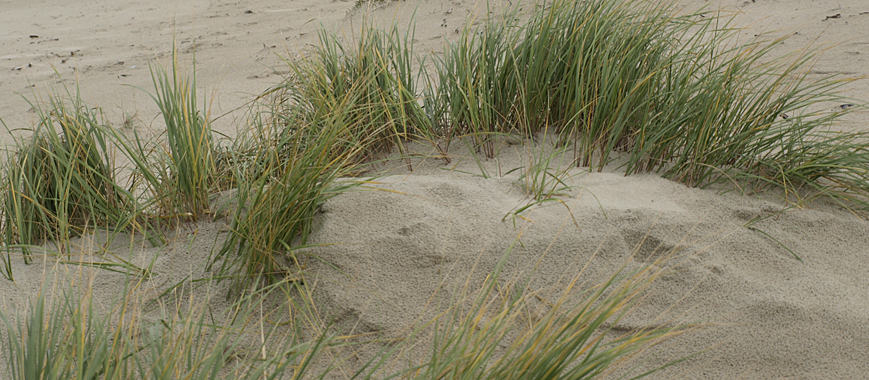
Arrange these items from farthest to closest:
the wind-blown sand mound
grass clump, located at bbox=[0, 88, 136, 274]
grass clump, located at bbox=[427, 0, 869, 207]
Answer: grass clump, located at bbox=[427, 0, 869, 207] → grass clump, located at bbox=[0, 88, 136, 274] → the wind-blown sand mound

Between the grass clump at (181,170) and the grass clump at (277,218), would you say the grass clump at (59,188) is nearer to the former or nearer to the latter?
the grass clump at (181,170)

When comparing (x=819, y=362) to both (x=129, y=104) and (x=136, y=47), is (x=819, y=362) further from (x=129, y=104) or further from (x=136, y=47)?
(x=136, y=47)

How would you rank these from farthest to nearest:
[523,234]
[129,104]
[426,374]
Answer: [129,104], [523,234], [426,374]

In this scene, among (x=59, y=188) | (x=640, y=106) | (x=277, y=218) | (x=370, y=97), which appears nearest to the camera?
(x=277, y=218)

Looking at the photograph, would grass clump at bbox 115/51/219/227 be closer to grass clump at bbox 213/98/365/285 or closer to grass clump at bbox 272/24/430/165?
grass clump at bbox 213/98/365/285

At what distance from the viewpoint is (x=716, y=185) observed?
2.08 meters

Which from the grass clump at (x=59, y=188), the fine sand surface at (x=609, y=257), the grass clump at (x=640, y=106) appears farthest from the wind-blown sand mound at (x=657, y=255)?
the grass clump at (x=59, y=188)

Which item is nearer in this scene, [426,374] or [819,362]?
[426,374]

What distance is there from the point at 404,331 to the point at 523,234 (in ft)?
1.48

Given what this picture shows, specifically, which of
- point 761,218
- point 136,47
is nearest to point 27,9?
point 136,47

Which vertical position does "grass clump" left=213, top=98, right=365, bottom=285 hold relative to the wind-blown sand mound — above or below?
above


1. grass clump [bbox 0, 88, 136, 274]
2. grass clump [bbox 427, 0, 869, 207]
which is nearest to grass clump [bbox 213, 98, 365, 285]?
grass clump [bbox 0, 88, 136, 274]

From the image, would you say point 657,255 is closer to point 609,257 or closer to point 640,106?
point 609,257

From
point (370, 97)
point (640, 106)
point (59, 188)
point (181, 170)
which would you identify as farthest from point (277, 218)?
point (640, 106)
